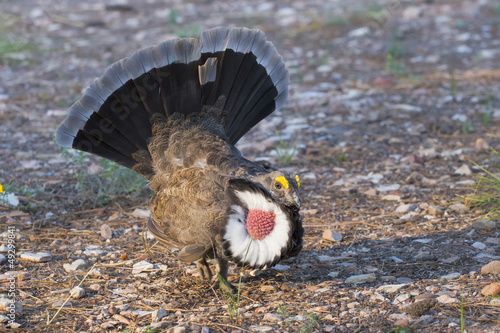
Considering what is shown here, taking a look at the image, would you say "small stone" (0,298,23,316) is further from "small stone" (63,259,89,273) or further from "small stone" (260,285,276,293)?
"small stone" (260,285,276,293)

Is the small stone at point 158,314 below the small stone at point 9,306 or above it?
below

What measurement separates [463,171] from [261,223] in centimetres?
313

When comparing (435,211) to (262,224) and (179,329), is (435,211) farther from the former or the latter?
(179,329)

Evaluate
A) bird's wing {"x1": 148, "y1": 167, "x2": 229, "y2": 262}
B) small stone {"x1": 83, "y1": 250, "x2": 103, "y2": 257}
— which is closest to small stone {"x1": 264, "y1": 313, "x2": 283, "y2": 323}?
bird's wing {"x1": 148, "y1": 167, "x2": 229, "y2": 262}

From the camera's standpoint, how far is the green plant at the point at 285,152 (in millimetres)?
6684

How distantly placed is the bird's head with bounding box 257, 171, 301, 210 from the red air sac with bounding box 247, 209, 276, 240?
139 millimetres

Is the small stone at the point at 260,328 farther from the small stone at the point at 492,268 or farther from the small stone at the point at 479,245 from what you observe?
the small stone at the point at 479,245

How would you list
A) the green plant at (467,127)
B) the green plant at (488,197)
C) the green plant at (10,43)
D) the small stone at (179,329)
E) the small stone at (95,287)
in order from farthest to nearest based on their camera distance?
the green plant at (10,43) < the green plant at (467,127) < the green plant at (488,197) < the small stone at (95,287) < the small stone at (179,329)

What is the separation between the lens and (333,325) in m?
3.86

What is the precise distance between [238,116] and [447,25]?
8.15 metres

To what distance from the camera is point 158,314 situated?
407 cm

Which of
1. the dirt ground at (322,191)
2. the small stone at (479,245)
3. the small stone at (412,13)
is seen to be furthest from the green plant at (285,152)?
the small stone at (412,13)

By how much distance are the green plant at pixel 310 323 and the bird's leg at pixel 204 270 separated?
3.22 feet

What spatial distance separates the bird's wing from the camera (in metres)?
4.20
